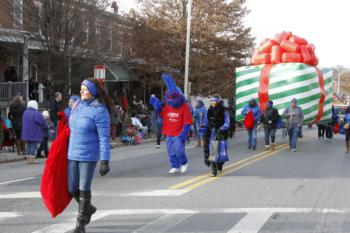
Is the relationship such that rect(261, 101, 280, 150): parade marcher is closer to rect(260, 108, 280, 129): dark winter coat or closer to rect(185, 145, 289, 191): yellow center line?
rect(260, 108, 280, 129): dark winter coat

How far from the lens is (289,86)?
18.9 m

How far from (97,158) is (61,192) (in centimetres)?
57

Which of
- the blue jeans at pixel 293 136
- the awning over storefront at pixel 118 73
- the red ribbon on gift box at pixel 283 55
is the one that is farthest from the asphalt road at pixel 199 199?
the awning over storefront at pixel 118 73

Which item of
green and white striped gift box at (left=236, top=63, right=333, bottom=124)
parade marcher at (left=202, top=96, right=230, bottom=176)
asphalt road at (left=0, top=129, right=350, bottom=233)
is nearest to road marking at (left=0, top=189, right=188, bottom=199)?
asphalt road at (left=0, top=129, right=350, bottom=233)

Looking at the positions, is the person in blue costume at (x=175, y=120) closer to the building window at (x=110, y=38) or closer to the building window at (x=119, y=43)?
the building window at (x=110, y=38)

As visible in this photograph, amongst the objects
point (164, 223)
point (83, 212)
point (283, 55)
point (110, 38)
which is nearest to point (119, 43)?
point (110, 38)

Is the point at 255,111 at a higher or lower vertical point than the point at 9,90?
lower

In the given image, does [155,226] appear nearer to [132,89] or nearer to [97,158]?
[97,158]

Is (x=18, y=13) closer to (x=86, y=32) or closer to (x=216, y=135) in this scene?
(x=86, y=32)

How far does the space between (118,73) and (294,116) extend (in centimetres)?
1306

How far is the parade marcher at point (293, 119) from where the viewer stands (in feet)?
A: 59.2

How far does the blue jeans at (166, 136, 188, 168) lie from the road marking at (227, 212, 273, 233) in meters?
4.22

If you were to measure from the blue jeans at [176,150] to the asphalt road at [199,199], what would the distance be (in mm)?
396

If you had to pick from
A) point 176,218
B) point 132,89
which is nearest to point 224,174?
point 176,218
